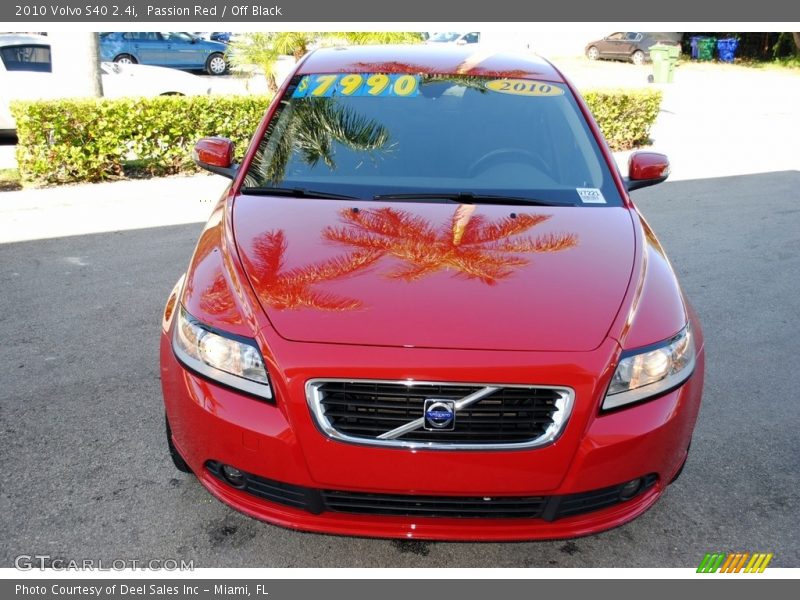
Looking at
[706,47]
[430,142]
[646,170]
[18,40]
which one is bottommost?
[706,47]

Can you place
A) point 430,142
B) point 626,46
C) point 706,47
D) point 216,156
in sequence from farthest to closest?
point 706,47, point 626,46, point 216,156, point 430,142

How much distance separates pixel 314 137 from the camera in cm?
388

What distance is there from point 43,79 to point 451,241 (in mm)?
10357

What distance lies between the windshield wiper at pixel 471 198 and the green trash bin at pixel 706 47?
3280 centimetres

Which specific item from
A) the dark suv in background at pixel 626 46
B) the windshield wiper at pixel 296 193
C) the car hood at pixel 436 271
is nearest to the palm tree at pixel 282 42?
the windshield wiper at pixel 296 193

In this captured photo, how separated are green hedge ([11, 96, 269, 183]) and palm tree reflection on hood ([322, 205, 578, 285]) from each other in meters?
6.76

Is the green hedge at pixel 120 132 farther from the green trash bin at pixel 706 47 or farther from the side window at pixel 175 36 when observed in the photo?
the green trash bin at pixel 706 47

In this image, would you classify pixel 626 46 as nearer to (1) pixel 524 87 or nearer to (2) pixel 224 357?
(1) pixel 524 87

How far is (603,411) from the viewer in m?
2.52

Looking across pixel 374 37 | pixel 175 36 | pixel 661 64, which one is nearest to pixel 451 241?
pixel 374 37

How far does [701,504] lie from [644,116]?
1046 centimetres

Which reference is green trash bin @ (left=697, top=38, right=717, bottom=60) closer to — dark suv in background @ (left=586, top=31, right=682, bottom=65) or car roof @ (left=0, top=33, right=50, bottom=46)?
dark suv in background @ (left=586, top=31, right=682, bottom=65)

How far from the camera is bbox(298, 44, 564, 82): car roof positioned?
14.1ft

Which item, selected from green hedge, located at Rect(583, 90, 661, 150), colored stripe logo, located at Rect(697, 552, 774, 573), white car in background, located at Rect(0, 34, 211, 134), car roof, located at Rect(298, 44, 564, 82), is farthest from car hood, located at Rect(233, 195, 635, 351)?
A: green hedge, located at Rect(583, 90, 661, 150)
